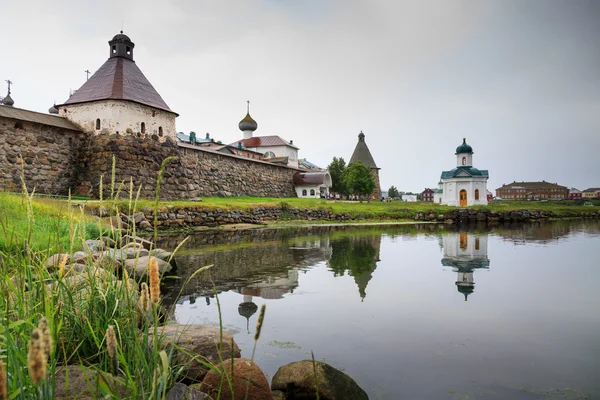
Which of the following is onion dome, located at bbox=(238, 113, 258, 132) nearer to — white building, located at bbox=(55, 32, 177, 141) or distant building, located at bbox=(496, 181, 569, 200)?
white building, located at bbox=(55, 32, 177, 141)

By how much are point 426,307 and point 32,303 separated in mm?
4706

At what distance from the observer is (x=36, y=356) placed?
738mm

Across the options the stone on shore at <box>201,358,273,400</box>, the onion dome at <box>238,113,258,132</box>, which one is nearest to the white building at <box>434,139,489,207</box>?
the onion dome at <box>238,113,258,132</box>

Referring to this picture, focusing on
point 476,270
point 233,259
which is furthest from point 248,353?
point 476,270

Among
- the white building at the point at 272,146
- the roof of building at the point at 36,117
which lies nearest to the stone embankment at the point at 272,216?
the roof of building at the point at 36,117

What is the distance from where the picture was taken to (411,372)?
134 inches

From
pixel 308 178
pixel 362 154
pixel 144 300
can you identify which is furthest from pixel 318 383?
pixel 362 154

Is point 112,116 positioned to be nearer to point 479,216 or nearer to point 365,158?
point 479,216

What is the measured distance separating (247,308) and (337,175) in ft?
185

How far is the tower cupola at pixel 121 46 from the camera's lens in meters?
23.0

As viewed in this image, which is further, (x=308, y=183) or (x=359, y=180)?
(x=359, y=180)

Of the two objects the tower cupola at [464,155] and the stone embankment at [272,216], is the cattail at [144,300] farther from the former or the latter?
the tower cupola at [464,155]

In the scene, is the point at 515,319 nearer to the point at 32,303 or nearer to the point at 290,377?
the point at 290,377

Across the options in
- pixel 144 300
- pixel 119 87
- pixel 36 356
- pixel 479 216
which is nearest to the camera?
pixel 36 356
